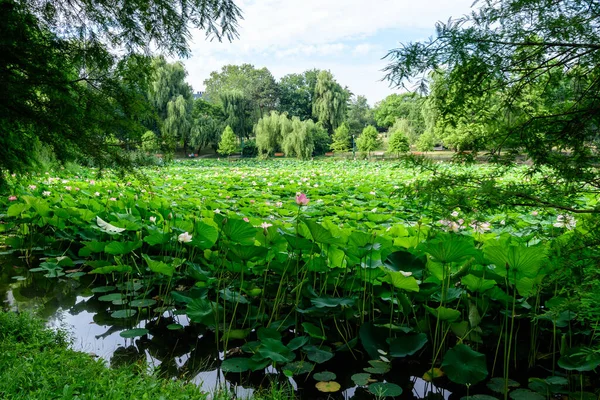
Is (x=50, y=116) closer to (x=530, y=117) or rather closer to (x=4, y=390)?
(x=4, y=390)

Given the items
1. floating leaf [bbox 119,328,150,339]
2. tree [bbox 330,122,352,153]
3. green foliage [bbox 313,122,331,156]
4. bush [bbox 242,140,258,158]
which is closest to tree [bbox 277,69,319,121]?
green foliage [bbox 313,122,331,156]

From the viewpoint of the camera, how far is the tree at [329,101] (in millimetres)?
31391

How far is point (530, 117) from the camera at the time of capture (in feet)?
5.40

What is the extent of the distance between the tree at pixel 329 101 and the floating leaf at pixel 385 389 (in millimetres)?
31014

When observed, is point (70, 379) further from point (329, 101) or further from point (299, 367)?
point (329, 101)

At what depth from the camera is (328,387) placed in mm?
1715

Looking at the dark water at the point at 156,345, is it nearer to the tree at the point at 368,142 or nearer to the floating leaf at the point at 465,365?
the floating leaf at the point at 465,365

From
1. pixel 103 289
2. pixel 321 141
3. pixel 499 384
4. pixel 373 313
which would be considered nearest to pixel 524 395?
pixel 499 384

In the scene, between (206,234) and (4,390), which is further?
(206,234)

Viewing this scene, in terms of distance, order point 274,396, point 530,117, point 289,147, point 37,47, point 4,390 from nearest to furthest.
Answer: point 4,390, point 274,396, point 530,117, point 37,47, point 289,147

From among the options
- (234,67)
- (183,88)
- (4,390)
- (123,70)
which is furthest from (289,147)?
(234,67)

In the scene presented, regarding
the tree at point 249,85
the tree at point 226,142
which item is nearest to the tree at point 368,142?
the tree at point 226,142

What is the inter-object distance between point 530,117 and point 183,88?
26.3 m

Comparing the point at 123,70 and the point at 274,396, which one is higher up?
the point at 123,70
